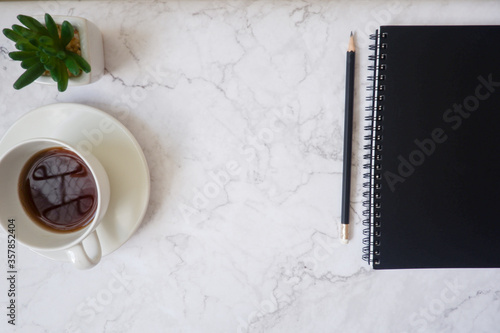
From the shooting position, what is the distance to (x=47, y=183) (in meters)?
0.47

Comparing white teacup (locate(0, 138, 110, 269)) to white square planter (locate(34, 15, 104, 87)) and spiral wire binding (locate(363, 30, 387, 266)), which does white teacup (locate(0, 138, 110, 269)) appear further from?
spiral wire binding (locate(363, 30, 387, 266))

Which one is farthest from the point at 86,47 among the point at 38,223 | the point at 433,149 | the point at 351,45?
the point at 433,149

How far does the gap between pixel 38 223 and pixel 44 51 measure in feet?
0.65

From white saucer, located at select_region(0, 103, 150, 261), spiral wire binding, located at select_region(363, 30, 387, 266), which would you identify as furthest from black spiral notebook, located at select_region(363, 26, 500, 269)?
white saucer, located at select_region(0, 103, 150, 261)

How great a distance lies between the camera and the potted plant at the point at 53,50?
1.36 ft

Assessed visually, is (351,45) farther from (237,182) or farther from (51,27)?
(51,27)

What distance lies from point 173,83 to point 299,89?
162 mm

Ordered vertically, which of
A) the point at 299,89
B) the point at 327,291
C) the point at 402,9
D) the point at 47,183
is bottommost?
the point at 327,291

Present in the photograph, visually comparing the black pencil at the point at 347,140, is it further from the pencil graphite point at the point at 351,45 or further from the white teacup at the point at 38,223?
the white teacup at the point at 38,223

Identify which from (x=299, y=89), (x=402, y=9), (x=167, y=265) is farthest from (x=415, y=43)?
(x=167, y=265)

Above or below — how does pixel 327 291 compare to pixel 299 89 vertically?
below

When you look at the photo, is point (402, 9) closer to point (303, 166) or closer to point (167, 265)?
point (303, 166)

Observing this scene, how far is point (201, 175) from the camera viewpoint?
20.0 inches

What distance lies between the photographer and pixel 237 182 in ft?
1.67
